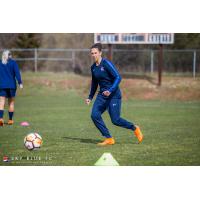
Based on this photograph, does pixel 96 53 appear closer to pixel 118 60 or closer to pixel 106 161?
pixel 106 161

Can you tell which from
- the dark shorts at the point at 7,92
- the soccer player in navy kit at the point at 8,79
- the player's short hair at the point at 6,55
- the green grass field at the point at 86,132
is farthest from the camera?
the dark shorts at the point at 7,92

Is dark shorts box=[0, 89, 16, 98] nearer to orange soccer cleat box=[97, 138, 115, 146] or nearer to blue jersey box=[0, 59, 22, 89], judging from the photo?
blue jersey box=[0, 59, 22, 89]

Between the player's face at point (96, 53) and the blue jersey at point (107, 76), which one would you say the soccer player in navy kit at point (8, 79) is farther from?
the player's face at point (96, 53)

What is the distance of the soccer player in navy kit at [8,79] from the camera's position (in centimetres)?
1075

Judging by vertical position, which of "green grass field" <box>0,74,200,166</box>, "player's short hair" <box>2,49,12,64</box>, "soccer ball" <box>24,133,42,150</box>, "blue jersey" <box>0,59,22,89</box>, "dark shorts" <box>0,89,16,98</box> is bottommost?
"green grass field" <box>0,74,200,166</box>

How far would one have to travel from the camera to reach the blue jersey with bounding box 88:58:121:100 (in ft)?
28.6

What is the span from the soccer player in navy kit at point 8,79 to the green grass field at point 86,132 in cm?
45

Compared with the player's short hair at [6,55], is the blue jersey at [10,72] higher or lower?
lower

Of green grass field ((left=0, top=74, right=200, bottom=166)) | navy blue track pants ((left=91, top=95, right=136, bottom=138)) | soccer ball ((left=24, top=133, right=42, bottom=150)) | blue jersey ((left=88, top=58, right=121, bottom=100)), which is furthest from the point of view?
navy blue track pants ((left=91, top=95, right=136, bottom=138))

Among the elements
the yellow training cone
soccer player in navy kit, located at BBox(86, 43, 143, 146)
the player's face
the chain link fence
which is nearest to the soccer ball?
soccer player in navy kit, located at BBox(86, 43, 143, 146)

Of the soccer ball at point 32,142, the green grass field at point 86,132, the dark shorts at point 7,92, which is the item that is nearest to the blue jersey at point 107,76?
the green grass field at point 86,132

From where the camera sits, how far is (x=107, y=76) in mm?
8812

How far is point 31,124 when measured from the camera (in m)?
11.4

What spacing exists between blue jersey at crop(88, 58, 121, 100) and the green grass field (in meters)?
0.80
